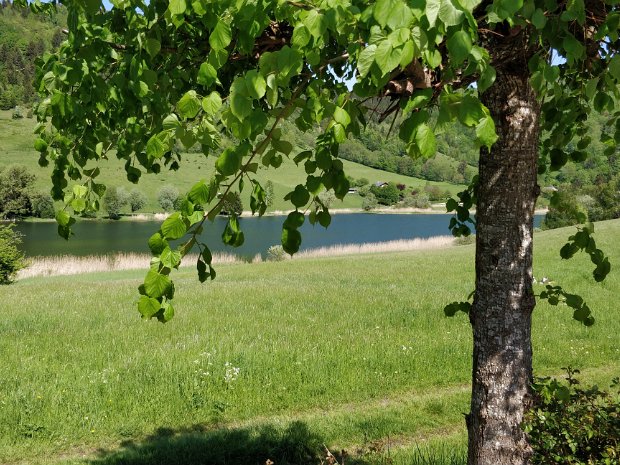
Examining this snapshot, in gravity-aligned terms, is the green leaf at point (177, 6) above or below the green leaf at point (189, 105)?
above

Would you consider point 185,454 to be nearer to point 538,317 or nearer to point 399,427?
point 399,427

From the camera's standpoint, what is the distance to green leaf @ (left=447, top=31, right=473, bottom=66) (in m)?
1.32

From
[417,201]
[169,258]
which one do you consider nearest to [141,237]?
[169,258]

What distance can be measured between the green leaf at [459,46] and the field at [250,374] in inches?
176

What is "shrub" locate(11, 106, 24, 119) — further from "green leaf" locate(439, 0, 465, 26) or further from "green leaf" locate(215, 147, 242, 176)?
"green leaf" locate(439, 0, 465, 26)

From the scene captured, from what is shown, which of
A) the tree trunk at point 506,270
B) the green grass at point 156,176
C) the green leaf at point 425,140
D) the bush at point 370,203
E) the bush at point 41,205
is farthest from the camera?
the bush at point 370,203

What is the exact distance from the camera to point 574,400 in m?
4.56

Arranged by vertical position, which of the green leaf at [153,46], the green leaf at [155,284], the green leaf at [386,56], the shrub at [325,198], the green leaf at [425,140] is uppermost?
the green leaf at [153,46]

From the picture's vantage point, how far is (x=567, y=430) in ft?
13.1

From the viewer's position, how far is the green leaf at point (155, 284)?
1603mm

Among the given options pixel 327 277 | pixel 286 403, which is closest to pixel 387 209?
pixel 327 277

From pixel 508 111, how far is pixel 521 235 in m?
0.80

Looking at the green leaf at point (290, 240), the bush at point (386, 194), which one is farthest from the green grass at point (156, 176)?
the green leaf at point (290, 240)

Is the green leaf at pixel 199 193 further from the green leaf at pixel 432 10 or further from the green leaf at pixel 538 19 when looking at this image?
the green leaf at pixel 538 19
